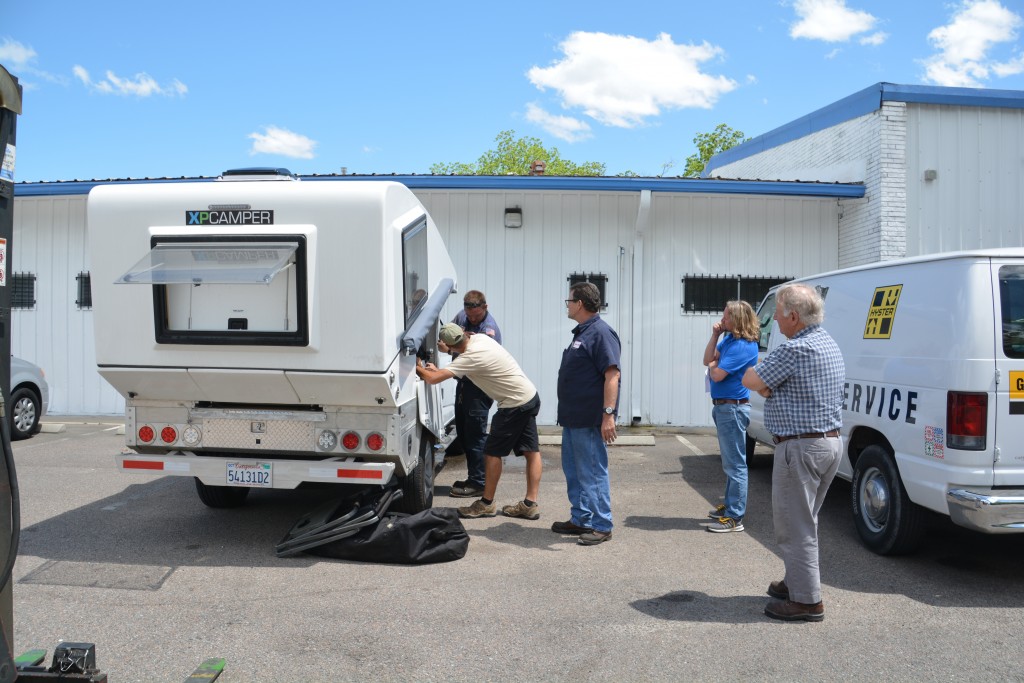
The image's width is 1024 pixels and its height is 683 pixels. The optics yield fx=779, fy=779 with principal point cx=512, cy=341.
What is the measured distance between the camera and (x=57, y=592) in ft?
15.8

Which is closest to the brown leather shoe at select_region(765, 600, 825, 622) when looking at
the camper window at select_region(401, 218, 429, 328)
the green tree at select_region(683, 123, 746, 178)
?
the camper window at select_region(401, 218, 429, 328)

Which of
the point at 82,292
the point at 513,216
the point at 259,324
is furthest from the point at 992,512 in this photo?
the point at 82,292

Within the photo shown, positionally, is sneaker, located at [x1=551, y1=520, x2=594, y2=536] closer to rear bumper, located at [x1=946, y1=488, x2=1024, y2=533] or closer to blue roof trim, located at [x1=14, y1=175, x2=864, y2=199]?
rear bumper, located at [x1=946, y1=488, x2=1024, y2=533]

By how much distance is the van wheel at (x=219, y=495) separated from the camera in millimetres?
6739

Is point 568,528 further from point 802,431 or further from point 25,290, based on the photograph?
point 25,290

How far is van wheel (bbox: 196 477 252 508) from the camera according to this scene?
6.74m

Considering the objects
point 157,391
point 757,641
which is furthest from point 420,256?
point 757,641

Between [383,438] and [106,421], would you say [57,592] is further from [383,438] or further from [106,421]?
[106,421]

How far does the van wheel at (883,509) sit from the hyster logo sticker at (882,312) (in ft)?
2.80

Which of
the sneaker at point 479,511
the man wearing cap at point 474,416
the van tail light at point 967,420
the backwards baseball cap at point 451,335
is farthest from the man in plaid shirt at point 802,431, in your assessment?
the man wearing cap at point 474,416

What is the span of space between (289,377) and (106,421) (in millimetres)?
8420

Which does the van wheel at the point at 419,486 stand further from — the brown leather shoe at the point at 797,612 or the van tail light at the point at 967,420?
the van tail light at the point at 967,420

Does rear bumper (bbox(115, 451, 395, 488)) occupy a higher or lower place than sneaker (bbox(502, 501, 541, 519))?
higher

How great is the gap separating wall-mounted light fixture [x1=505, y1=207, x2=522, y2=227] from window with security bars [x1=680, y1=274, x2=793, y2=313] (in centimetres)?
266
